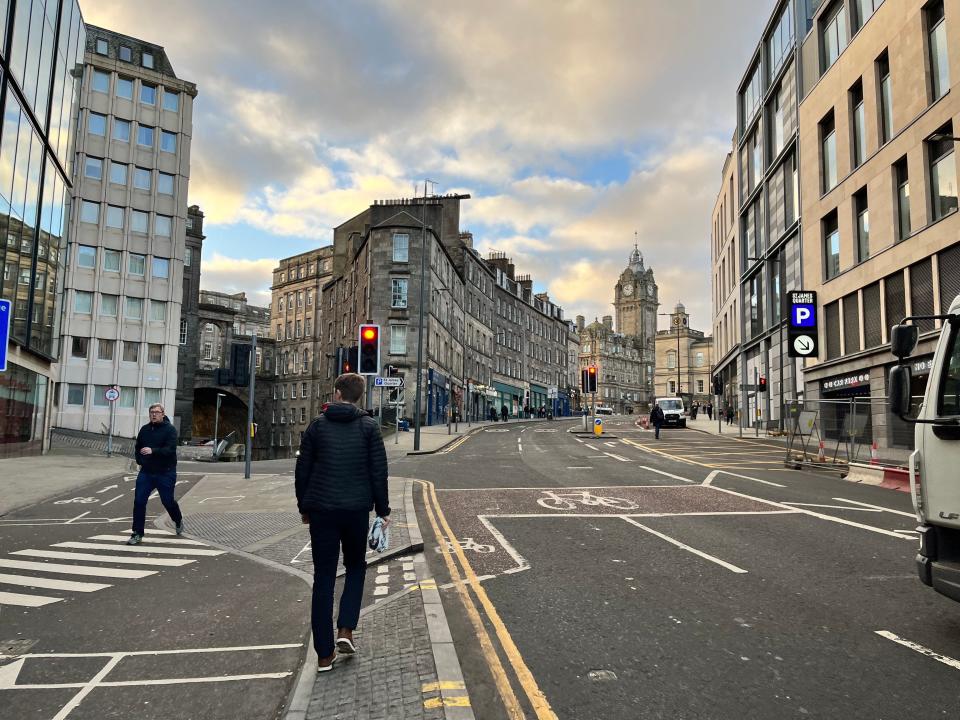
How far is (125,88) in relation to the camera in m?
43.3

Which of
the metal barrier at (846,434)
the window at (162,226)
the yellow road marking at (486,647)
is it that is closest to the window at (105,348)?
the window at (162,226)

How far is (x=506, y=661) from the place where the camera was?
4273 millimetres

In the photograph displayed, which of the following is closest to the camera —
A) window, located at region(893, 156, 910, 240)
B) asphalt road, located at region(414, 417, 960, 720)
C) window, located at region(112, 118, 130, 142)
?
asphalt road, located at region(414, 417, 960, 720)

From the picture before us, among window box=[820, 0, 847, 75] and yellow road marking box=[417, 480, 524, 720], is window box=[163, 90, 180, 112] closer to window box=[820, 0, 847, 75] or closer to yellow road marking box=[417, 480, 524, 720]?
window box=[820, 0, 847, 75]

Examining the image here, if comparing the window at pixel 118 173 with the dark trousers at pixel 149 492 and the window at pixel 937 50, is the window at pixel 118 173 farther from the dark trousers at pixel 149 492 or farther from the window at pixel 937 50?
the window at pixel 937 50

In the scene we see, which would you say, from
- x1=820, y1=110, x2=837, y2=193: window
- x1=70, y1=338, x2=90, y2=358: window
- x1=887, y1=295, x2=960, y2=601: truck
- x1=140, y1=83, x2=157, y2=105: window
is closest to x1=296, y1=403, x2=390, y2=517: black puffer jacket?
x1=887, y1=295, x2=960, y2=601: truck

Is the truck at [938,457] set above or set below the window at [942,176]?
below

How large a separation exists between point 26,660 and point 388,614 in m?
2.53

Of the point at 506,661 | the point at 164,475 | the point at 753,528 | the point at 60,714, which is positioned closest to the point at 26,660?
the point at 60,714

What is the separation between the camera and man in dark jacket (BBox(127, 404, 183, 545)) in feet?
28.7

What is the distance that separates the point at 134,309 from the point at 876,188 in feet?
139

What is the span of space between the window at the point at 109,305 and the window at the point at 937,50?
44.2m

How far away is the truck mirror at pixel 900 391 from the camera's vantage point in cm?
491

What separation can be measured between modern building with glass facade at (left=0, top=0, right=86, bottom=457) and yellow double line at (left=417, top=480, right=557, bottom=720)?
22190 mm
